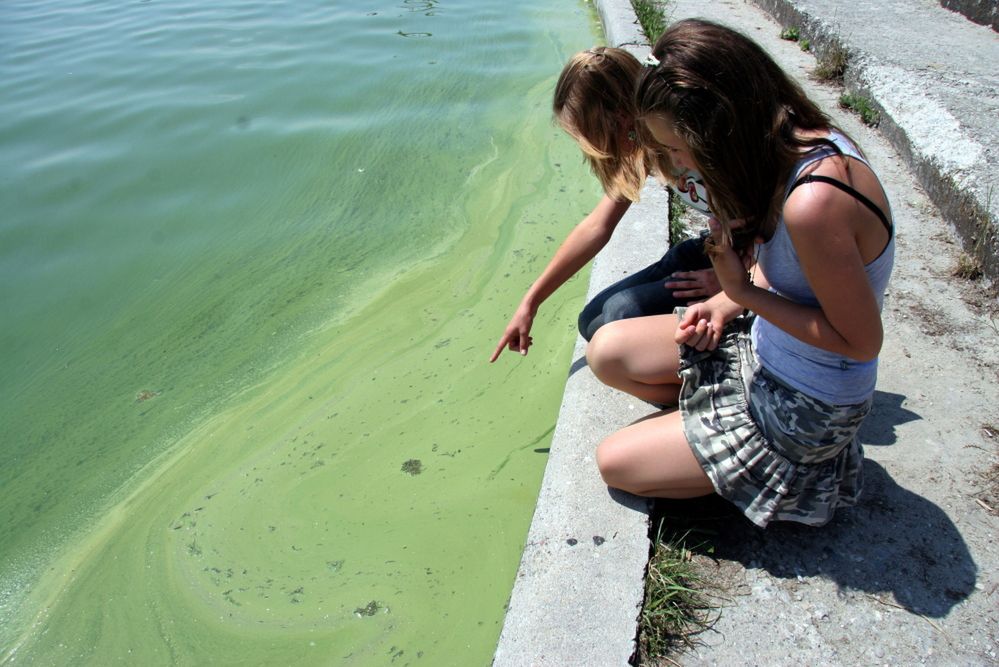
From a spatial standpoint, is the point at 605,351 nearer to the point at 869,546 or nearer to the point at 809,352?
the point at 809,352

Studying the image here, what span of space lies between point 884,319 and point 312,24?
5.85 metres

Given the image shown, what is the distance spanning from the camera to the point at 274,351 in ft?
10.9

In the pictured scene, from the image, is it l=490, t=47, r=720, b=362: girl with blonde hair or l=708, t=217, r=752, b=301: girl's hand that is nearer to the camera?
l=708, t=217, r=752, b=301: girl's hand

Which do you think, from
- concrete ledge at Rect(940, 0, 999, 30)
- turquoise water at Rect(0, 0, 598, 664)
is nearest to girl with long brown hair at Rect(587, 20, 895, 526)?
turquoise water at Rect(0, 0, 598, 664)

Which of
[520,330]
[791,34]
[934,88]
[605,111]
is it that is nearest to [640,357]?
[520,330]

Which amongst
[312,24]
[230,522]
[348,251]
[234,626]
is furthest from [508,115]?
[234,626]

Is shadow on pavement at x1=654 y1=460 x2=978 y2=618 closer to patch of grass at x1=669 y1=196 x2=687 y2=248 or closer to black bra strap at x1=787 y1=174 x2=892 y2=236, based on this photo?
black bra strap at x1=787 y1=174 x2=892 y2=236

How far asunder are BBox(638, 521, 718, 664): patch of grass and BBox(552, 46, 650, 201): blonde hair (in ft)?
3.18

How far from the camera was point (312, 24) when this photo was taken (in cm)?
704

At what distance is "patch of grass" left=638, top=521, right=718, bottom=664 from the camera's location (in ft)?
5.63

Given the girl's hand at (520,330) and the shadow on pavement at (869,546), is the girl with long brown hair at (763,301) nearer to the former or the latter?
the shadow on pavement at (869,546)

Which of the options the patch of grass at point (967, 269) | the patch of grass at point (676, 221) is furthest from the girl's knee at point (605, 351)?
the patch of grass at point (967, 269)

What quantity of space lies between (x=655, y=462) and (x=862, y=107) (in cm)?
291

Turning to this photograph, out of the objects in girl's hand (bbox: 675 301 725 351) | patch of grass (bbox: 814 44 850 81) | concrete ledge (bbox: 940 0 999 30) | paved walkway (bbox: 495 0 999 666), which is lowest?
paved walkway (bbox: 495 0 999 666)
